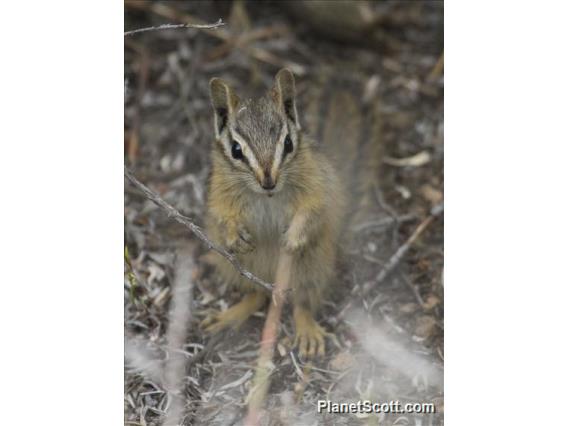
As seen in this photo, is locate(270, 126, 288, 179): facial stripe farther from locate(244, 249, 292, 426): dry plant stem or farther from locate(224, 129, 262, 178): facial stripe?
locate(244, 249, 292, 426): dry plant stem

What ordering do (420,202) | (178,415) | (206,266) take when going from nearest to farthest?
(178,415) < (206,266) < (420,202)

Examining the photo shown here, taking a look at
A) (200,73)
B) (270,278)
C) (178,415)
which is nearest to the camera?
(178,415)

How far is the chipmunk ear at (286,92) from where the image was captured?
3.41 meters

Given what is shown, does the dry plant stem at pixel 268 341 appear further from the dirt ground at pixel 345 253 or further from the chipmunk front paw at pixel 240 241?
the chipmunk front paw at pixel 240 241

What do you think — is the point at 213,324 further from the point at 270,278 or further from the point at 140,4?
the point at 140,4

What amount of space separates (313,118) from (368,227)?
0.65 metres

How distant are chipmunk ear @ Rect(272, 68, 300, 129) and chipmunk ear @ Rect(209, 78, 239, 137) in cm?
17

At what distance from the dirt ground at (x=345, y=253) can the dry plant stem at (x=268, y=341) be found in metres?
0.04

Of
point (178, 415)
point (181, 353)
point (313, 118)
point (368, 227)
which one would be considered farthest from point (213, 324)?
point (313, 118)

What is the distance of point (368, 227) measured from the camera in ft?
13.6

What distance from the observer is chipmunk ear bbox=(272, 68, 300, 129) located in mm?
3412

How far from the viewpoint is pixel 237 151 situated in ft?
11.1

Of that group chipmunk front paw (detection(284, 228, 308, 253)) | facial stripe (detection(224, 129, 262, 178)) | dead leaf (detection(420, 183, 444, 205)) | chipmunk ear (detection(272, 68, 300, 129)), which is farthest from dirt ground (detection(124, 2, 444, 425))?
chipmunk ear (detection(272, 68, 300, 129))

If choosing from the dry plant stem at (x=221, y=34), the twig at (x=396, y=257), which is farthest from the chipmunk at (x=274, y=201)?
the dry plant stem at (x=221, y=34)
